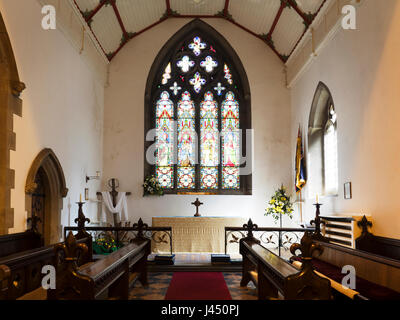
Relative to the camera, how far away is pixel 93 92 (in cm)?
1038

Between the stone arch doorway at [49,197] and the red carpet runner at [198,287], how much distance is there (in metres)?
2.44

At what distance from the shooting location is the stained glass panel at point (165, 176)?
457 inches

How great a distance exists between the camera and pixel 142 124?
1148 centimetres

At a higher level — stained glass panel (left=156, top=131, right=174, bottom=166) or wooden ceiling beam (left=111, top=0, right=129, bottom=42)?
wooden ceiling beam (left=111, top=0, right=129, bottom=42)

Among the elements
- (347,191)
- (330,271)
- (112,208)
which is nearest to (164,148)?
(112,208)

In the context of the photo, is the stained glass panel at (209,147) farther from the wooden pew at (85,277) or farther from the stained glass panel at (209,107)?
the wooden pew at (85,277)

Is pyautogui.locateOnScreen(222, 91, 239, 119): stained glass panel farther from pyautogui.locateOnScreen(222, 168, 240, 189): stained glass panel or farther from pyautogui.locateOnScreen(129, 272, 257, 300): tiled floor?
pyautogui.locateOnScreen(129, 272, 257, 300): tiled floor

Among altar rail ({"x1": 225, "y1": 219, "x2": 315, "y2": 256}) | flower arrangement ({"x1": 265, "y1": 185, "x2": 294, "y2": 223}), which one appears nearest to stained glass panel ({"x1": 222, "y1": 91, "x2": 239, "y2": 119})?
flower arrangement ({"x1": 265, "y1": 185, "x2": 294, "y2": 223})

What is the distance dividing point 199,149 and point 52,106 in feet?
16.6

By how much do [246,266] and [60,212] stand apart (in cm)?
376

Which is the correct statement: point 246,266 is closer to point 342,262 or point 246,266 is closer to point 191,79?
point 342,262

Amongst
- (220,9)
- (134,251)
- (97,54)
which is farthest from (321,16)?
(134,251)

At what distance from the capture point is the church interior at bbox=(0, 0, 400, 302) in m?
4.98

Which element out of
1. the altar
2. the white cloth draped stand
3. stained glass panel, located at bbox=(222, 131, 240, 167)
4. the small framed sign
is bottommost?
the altar
